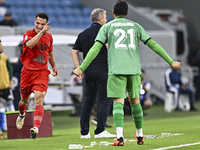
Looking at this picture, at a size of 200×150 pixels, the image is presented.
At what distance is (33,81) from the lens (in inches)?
290

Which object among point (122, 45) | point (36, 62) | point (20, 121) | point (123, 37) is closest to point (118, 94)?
point (122, 45)

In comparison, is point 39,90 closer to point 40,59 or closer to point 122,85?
point 40,59

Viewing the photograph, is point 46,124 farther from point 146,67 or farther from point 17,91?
point 146,67

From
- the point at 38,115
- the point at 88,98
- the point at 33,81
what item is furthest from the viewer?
the point at 88,98

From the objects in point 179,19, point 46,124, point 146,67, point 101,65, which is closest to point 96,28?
point 101,65

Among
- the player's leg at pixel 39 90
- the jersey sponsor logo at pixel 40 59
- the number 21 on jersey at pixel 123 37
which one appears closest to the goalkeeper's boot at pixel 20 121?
the player's leg at pixel 39 90

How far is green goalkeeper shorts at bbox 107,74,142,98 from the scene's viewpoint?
6.20 meters

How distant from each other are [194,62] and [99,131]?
1482cm

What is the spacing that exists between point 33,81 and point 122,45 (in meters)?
1.76

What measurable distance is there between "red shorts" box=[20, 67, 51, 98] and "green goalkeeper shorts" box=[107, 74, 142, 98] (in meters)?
1.43

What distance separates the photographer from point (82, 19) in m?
22.0

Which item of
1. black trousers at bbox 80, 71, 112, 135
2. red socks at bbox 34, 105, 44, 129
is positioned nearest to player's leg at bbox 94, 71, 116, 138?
black trousers at bbox 80, 71, 112, 135

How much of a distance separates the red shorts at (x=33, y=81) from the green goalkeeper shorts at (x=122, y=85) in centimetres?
143

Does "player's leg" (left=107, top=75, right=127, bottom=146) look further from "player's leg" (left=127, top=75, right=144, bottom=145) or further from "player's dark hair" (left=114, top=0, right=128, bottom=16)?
"player's dark hair" (left=114, top=0, right=128, bottom=16)
